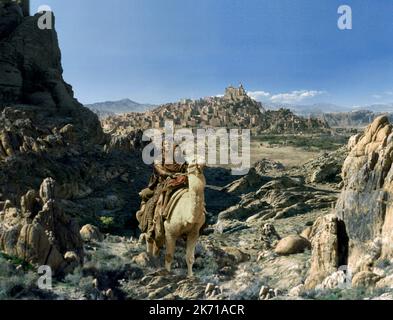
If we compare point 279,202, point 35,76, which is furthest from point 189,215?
point 35,76

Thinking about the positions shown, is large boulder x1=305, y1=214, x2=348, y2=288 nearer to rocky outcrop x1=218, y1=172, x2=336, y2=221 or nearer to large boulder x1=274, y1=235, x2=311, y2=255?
large boulder x1=274, y1=235, x2=311, y2=255

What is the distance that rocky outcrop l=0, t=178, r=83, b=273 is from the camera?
38.4 ft

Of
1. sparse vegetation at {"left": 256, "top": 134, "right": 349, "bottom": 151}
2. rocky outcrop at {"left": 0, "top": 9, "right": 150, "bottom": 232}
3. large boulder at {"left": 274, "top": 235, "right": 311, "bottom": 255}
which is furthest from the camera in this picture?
sparse vegetation at {"left": 256, "top": 134, "right": 349, "bottom": 151}

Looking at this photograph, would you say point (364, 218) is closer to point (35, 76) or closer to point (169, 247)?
point (169, 247)

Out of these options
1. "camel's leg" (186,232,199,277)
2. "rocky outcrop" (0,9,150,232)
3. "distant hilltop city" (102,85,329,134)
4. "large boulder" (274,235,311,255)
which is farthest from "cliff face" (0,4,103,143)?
"distant hilltop city" (102,85,329,134)

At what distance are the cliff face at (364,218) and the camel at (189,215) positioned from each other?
3.29m

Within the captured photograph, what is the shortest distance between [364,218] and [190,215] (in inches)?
176

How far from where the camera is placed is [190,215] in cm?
1099

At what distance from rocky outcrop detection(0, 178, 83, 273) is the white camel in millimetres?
2576

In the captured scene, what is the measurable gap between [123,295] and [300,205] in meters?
18.0

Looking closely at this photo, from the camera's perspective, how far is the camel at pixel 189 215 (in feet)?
35.5

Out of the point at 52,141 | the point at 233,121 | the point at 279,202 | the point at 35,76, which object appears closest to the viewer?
the point at 279,202

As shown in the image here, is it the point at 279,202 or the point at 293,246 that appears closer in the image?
the point at 293,246
